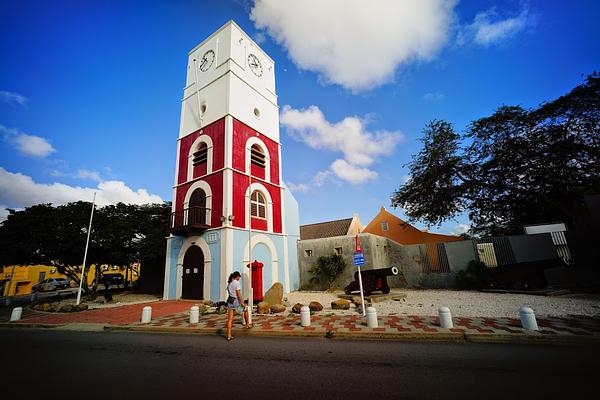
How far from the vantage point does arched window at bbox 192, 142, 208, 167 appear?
642 inches

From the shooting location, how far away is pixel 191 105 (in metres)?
18.3

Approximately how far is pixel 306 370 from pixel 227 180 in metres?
11.7

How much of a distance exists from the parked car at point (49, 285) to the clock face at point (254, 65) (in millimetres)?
37509

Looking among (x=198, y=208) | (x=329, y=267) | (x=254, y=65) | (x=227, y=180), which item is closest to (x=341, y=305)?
(x=329, y=267)

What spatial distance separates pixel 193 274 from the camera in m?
14.1

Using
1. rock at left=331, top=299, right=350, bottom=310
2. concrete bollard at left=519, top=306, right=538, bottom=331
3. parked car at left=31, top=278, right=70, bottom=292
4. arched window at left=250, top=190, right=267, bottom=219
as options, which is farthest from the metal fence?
parked car at left=31, top=278, right=70, bottom=292

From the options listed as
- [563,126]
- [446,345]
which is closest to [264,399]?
[446,345]

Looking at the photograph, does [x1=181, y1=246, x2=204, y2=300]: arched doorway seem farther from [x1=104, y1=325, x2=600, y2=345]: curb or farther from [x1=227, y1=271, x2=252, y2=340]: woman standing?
[x1=104, y1=325, x2=600, y2=345]: curb

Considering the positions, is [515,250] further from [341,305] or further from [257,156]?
[257,156]

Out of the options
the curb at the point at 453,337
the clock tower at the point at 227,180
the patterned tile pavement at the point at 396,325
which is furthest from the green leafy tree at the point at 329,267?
the curb at the point at 453,337

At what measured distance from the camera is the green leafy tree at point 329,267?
16469mm

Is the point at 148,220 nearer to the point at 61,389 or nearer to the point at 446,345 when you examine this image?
the point at 61,389

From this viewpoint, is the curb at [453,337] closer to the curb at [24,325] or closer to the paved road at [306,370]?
the paved road at [306,370]

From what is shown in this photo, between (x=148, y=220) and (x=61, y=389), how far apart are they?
17542mm
